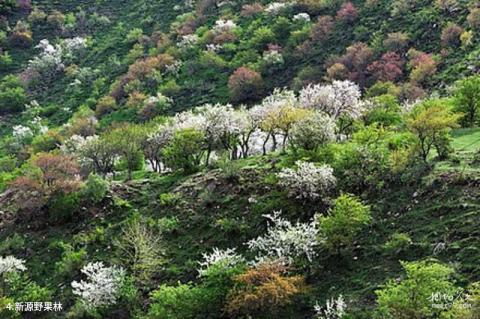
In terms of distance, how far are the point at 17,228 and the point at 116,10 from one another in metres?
106

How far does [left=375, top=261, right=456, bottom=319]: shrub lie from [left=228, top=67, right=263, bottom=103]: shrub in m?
68.2

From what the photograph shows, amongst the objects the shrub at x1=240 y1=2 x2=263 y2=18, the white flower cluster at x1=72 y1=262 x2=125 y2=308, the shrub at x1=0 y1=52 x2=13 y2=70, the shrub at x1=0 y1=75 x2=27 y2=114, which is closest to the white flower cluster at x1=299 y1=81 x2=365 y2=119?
the white flower cluster at x1=72 y1=262 x2=125 y2=308

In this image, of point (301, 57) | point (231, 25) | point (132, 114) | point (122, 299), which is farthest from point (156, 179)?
point (231, 25)

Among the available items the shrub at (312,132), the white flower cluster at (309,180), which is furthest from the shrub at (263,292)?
the shrub at (312,132)

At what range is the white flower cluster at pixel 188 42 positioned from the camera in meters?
116

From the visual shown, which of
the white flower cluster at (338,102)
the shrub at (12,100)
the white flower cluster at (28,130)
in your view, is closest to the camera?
the white flower cluster at (338,102)

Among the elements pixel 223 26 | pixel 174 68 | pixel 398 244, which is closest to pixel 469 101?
pixel 398 244

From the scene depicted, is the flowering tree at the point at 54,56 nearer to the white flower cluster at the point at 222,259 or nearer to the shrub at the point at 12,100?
the shrub at the point at 12,100

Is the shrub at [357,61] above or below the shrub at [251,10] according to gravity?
below

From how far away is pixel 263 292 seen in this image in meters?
35.5

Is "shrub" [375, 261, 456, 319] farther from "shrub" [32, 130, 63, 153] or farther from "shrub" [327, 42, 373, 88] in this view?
"shrub" [32, 130, 63, 153]

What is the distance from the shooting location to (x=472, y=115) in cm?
5441

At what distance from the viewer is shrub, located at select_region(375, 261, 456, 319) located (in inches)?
1140

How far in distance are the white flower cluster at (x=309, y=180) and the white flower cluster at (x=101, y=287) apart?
14.0 m
